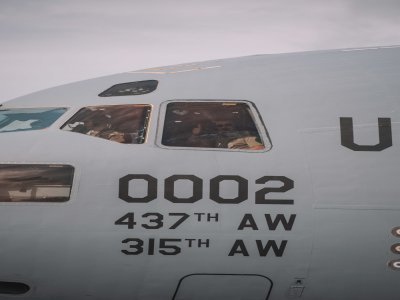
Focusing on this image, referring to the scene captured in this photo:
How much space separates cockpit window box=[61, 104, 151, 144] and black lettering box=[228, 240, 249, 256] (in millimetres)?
1685

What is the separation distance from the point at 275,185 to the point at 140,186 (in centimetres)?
159

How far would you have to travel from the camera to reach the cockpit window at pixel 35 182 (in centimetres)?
531

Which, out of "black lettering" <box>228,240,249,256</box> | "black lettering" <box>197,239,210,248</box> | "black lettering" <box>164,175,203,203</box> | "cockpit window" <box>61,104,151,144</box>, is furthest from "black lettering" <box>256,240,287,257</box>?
"cockpit window" <box>61,104,151,144</box>

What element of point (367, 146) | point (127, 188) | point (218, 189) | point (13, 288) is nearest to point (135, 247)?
point (127, 188)

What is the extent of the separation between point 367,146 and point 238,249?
6.69 ft

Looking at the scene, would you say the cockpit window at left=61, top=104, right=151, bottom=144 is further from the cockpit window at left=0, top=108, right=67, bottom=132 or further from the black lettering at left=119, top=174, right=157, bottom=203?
the black lettering at left=119, top=174, right=157, bottom=203

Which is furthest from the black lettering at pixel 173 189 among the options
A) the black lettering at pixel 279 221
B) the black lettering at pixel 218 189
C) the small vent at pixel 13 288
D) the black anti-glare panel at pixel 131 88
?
the small vent at pixel 13 288

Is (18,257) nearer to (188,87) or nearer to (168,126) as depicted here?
(168,126)

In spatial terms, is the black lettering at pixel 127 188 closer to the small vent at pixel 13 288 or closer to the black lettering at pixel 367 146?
the small vent at pixel 13 288

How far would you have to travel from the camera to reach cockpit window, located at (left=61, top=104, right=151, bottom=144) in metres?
5.68

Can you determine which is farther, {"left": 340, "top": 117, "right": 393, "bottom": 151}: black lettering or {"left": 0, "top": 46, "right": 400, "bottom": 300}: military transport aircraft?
{"left": 340, "top": 117, "right": 393, "bottom": 151}: black lettering

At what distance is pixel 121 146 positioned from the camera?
5566 mm

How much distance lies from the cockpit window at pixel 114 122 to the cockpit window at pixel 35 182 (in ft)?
1.99

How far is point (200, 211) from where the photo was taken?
5.32 meters
